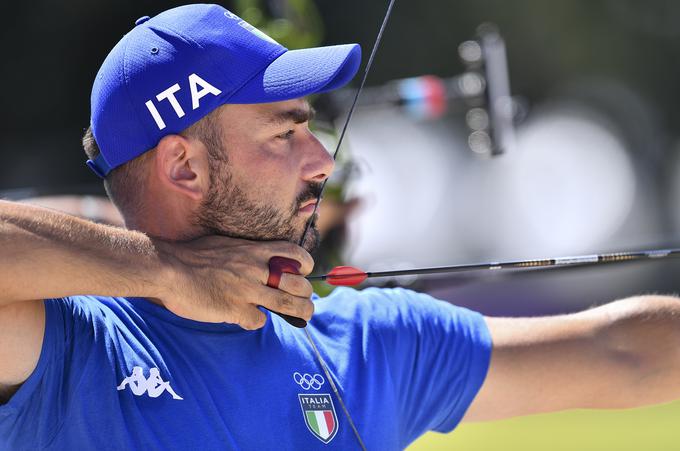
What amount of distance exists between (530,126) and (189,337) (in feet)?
22.0

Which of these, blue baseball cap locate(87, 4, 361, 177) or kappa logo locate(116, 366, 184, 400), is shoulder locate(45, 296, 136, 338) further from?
blue baseball cap locate(87, 4, 361, 177)

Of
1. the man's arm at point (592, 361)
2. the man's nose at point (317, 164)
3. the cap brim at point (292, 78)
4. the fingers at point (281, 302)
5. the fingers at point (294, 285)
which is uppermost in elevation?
the cap brim at point (292, 78)

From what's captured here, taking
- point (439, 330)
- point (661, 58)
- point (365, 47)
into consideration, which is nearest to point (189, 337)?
point (439, 330)

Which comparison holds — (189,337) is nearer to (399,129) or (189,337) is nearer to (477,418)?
(477,418)

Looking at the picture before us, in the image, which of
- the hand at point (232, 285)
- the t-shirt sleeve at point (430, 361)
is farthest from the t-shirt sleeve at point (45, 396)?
the t-shirt sleeve at point (430, 361)

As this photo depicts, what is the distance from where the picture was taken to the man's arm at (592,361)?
6.20 ft

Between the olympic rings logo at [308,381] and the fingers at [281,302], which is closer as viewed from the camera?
the fingers at [281,302]

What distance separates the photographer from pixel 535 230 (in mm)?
7828

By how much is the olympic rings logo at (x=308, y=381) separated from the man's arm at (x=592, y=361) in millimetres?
353

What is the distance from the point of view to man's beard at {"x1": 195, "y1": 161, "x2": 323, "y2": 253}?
5.82 ft

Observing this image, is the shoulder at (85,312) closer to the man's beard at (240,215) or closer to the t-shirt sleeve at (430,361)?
the man's beard at (240,215)

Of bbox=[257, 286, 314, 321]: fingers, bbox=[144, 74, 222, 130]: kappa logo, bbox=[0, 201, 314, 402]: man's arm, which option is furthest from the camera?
bbox=[144, 74, 222, 130]: kappa logo

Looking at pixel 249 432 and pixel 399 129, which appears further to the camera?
pixel 399 129

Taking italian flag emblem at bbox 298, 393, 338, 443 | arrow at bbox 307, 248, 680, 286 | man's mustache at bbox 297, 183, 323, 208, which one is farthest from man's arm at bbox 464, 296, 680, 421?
man's mustache at bbox 297, 183, 323, 208
